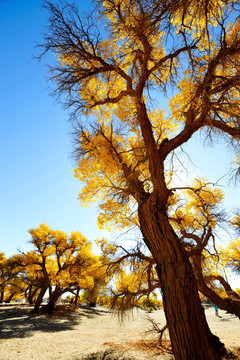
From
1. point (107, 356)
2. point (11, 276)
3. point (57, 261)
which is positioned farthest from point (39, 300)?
point (107, 356)

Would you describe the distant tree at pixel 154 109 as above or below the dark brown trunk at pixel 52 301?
above

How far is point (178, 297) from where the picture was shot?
2875mm

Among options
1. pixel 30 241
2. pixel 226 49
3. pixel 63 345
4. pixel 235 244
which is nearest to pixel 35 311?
pixel 30 241

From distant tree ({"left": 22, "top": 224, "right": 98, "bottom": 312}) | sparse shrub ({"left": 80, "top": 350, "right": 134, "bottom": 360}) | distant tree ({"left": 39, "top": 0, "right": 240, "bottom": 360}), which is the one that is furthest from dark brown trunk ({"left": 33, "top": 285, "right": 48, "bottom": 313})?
distant tree ({"left": 39, "top": 0, "right": 240, "bottom": 360})

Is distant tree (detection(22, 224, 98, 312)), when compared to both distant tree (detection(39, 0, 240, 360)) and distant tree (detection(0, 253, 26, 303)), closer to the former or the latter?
distant tree (detection(0, 253, 26, 303))

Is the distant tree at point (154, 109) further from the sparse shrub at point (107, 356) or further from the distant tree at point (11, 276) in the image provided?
the distant tree at point (11, 276)

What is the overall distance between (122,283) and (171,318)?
116 inches

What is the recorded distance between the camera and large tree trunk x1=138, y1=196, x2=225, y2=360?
8.85 feet

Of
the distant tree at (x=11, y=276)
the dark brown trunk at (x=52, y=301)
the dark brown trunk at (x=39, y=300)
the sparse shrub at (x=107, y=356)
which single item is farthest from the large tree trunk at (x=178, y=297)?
the distant tree at (x=11, y=276)

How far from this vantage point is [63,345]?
7.59m

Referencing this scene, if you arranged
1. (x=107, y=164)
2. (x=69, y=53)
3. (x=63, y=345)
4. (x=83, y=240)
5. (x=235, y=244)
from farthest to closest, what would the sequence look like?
1. (x=83, y=240)
2. (x=235, y=244)
3. (x=63, y=345)
4. (x=107, y=164)
5. (x=69, y=53)

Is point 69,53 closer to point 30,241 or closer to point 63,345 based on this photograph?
point 63,345

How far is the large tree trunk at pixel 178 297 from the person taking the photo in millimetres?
2697

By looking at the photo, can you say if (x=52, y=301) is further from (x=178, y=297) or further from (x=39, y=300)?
(x=178, y=297)
